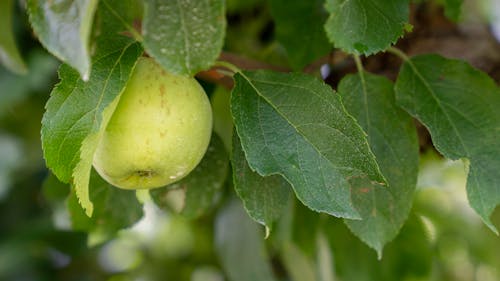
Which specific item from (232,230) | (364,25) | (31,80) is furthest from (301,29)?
(31,80)

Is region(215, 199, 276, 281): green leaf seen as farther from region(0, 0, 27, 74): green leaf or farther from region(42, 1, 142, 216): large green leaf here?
region(42, 1, 142, 216): large green leaf

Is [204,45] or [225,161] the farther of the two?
[225,161]


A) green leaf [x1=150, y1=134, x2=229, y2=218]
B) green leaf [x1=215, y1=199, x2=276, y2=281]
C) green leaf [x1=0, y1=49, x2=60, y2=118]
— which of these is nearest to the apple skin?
green leaf [x1=150, y1=134, x2=229, y2=218]

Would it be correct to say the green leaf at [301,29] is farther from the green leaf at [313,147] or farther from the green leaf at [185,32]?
the green leaf at [185,32]

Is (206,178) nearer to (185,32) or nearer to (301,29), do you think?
(301,29)

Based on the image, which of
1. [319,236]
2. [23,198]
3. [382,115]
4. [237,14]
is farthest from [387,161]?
[23,198]

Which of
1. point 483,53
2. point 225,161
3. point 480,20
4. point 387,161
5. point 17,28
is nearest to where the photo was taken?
point 387,161

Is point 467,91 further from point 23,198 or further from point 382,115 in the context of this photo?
point 23,198
